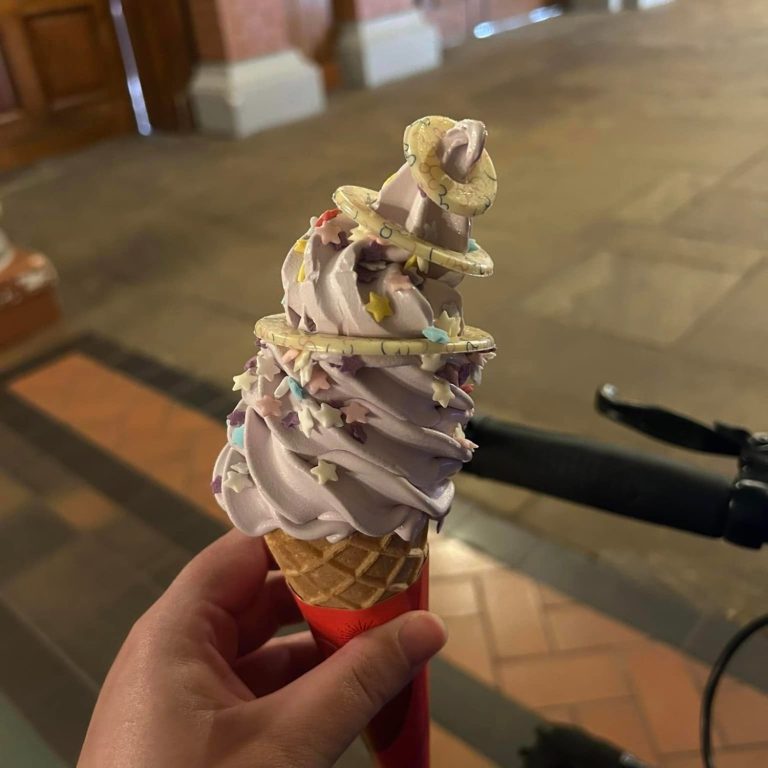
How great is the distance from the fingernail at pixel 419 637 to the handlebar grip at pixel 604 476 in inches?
14.5

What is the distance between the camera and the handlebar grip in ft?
3.59

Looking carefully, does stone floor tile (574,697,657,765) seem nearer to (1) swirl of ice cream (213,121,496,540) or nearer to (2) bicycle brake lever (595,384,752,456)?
(2) bicycle brake lever (595,384,752,456)

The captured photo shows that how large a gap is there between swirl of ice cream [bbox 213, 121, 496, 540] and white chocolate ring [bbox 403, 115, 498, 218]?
0.05 ft

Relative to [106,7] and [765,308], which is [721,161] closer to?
[765,308]

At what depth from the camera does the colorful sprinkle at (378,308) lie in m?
0.85

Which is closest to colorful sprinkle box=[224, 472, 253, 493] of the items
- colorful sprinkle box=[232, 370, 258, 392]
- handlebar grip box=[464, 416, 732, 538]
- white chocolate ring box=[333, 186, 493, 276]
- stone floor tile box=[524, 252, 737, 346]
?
colorful sprinkle box=[232, 370, 258, 392]

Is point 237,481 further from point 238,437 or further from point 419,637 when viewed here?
→ point 419,637

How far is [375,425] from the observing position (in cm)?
90

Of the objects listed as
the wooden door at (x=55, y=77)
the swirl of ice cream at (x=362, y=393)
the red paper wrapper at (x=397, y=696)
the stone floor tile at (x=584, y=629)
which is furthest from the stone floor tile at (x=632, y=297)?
the wooden door at (x=55, y=77)

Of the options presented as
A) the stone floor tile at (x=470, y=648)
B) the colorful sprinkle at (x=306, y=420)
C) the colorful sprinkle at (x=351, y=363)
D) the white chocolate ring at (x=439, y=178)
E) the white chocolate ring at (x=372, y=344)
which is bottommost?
the stone floor tile at (x=470, y=648)

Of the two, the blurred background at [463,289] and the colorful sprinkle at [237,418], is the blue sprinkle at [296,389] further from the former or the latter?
the blurred background at [463,289]

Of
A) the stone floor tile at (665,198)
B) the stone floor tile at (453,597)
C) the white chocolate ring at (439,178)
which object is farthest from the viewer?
the stone floor tile at (665,198)

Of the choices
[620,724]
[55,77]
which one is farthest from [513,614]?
[55,77]

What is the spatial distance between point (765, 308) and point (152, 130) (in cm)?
449
